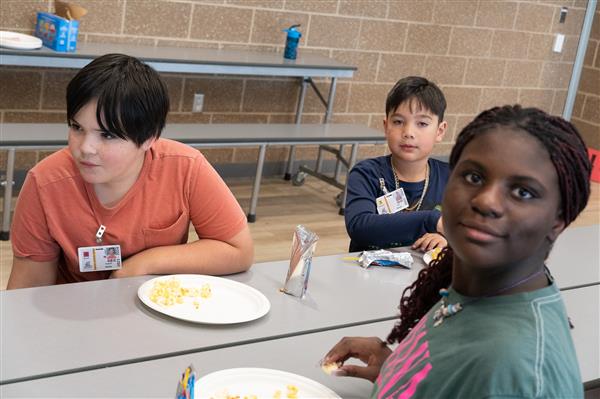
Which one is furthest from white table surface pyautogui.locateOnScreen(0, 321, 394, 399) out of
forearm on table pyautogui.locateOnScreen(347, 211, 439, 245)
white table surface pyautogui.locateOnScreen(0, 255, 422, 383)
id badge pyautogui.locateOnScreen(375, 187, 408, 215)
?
id badge pyautogui.locateOnScreen(375, 187, 408, 215)

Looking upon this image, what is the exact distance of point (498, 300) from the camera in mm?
996

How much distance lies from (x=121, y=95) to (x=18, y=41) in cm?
226

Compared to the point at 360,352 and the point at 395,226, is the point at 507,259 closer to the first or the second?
the point at 360,352

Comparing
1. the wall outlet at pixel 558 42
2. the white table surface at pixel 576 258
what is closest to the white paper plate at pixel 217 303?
the white table surface at pixel 576 258

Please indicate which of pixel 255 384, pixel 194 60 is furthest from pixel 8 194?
pixel 255 384

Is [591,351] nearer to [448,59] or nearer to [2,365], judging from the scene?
[2,365]

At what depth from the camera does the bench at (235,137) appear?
3594 mm

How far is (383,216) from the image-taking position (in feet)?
7.68

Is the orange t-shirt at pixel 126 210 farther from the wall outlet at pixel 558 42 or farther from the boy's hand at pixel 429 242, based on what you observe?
the wall outlet at pixel 558 42

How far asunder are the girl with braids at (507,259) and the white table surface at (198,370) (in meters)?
0.43

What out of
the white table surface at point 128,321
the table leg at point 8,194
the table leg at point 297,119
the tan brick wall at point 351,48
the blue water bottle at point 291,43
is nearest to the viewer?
the white table surface at point 128,321

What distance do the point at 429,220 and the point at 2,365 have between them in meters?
1.30

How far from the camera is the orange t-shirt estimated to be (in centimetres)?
181

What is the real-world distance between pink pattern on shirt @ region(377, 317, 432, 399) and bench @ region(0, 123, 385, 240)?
2746 millimetres
